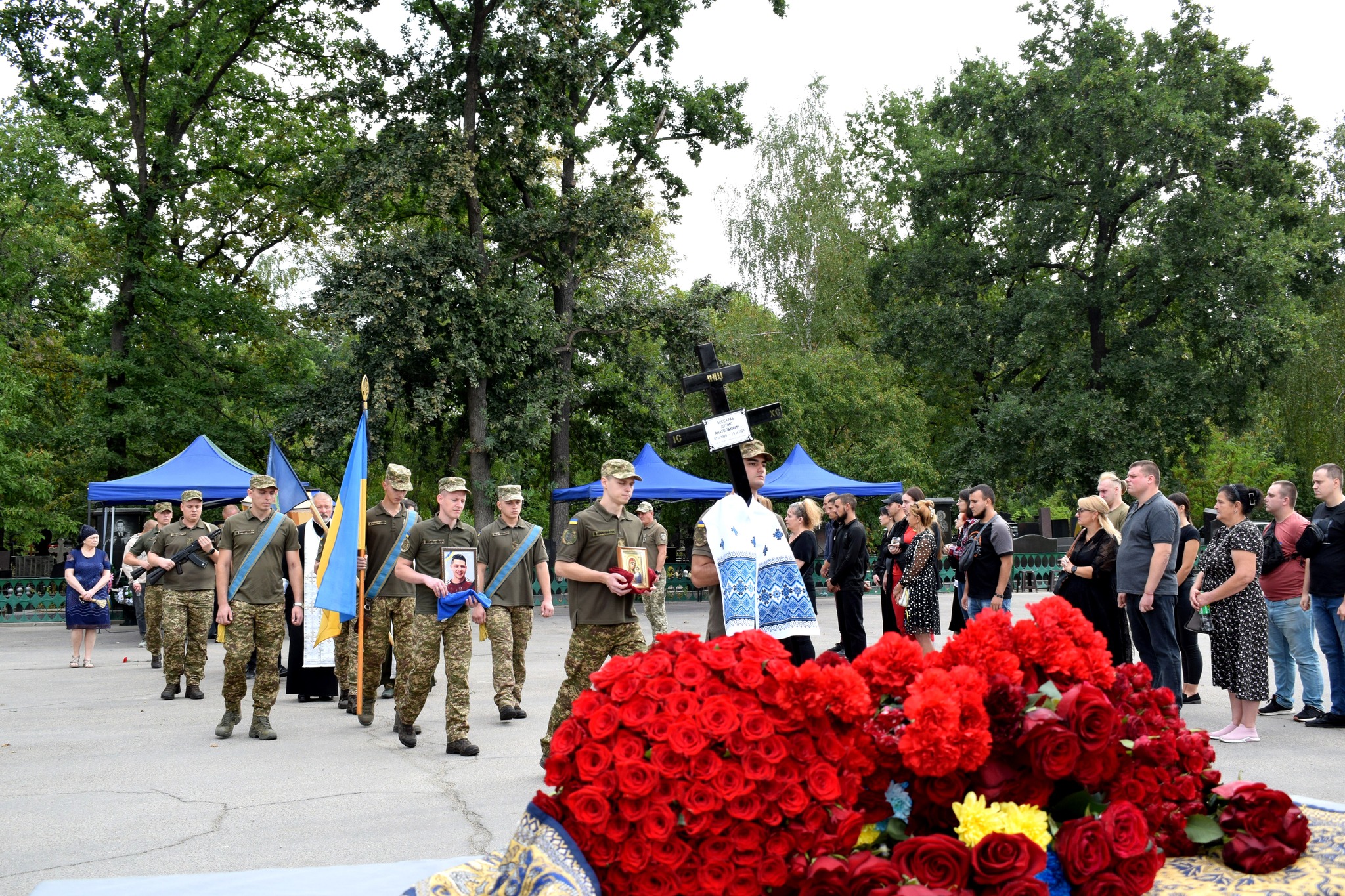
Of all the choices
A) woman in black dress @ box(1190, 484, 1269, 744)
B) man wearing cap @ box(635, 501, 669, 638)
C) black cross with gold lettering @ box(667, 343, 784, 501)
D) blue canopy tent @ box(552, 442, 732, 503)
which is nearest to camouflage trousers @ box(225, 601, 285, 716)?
black cross with gold lettering @ box(667, 343, 784, 501)

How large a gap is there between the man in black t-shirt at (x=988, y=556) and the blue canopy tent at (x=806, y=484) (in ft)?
36.7

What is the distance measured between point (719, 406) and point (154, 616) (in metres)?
11.5

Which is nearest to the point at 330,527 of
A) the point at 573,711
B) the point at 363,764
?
the point at 363,764

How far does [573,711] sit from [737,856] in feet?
1.88

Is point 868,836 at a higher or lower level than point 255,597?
A: lower

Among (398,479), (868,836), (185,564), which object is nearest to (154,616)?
(185,564)

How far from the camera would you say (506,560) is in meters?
10.3

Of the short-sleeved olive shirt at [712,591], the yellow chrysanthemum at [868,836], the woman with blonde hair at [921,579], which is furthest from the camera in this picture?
the woman with blonde hair at [921,579]

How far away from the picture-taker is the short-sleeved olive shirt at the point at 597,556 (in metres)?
7.40

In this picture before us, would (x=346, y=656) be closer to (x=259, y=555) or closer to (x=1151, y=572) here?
(x=259, y=555)

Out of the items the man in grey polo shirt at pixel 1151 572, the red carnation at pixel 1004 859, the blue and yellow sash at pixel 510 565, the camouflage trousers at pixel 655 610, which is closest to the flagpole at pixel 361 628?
the blue and yellow sash at pixel 510 565

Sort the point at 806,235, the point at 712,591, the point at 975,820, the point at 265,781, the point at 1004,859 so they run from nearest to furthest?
1. the point at 1004,859
2. the point at 975,820
3. the point at 712,591
4. the point at 265,781
5. the point at 806,235

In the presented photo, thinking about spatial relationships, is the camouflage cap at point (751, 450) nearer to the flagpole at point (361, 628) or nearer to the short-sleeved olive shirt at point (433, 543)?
the short-sleeved olive shirt at point (433, 543)

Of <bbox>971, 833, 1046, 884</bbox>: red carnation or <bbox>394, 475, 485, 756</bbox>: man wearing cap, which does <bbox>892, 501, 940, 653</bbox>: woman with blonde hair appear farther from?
<bbox>971, 833, 1046, 884</bbox>: red carnation
